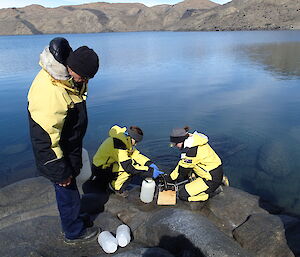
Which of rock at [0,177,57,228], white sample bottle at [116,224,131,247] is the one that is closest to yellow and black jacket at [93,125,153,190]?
rock at [0,177,57,228]

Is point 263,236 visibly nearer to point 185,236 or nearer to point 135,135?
point 185,236

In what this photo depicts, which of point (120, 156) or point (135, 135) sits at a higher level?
point (135, 135)

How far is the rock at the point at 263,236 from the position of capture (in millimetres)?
5078

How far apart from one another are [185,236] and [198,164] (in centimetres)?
207

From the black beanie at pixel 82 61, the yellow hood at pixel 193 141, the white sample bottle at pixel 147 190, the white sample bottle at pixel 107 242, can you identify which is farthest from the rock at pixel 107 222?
the black beanie at pixel 82 61

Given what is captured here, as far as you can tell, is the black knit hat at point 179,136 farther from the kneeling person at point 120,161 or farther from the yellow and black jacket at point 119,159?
the yellow and black jacket at point 119,159

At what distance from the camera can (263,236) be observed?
5344mm

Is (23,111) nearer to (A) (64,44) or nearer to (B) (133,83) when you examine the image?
(B) (133,83)

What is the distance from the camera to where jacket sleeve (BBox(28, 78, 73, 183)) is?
137 inches

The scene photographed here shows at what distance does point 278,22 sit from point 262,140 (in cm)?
12517

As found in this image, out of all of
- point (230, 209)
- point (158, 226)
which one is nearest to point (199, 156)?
point (230, 209)

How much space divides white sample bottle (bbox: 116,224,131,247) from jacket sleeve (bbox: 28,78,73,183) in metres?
1.86

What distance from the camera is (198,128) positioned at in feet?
41.9

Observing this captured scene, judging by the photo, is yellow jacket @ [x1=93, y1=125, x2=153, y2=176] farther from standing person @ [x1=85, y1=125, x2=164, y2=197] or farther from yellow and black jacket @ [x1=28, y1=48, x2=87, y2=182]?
yellow and black jacket @ [x1=28, y1=48, x2=87, y2=182]
